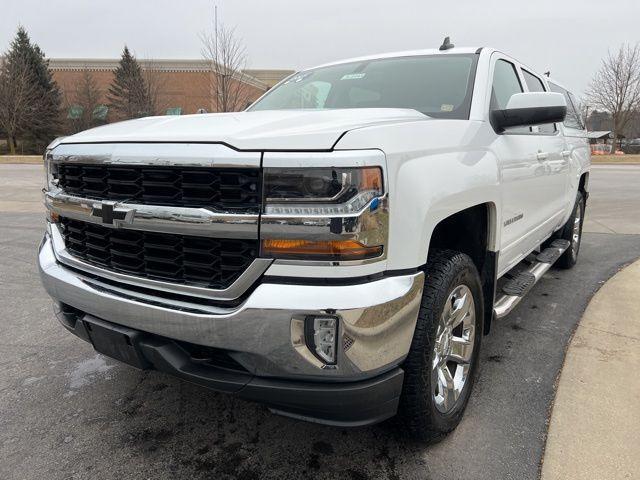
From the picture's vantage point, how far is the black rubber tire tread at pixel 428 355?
2023 mm

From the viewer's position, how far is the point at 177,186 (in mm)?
1890

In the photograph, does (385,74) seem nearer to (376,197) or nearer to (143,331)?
(376,197)

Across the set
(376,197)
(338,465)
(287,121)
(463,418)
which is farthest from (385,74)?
(338,465)

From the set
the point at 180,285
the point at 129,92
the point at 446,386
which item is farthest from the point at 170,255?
the point at 129,92

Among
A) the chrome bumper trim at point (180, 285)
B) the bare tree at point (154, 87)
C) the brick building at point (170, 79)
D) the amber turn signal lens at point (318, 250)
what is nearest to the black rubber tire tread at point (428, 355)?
the amber turn signal lens at point (318, 250)

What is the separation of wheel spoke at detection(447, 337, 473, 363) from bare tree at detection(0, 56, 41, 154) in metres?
42.9

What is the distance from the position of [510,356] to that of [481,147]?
153 cm

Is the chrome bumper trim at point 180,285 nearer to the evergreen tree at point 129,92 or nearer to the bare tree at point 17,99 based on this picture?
the evergreen tree at point 129,92

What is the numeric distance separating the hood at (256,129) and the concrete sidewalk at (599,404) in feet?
5.48

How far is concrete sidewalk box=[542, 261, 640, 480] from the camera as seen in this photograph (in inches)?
87.0

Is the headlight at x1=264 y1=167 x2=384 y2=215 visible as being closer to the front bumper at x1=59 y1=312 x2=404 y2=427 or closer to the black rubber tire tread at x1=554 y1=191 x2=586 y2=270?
the front bumper at x1=59 y1=312 x2=404 y2=427

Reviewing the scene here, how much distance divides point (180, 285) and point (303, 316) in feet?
1.81

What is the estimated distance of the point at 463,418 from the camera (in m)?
2.62

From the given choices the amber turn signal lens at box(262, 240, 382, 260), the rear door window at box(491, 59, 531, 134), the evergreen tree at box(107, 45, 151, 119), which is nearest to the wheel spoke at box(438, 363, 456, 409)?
the amber turn signal lens at box(262, 240, 382, 260)
